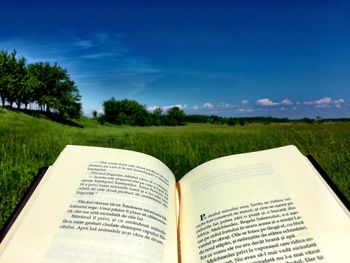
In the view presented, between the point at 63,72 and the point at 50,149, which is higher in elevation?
the point at 63,72

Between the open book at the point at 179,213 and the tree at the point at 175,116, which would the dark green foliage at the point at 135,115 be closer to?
the tree at the point at 175,116

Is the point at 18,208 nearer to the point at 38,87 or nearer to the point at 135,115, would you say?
the point at 135,115

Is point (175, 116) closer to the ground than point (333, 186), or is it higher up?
higher up

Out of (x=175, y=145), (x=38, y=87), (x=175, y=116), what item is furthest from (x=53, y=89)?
(x=175, y=145)

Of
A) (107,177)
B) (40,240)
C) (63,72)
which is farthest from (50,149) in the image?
(63,72)

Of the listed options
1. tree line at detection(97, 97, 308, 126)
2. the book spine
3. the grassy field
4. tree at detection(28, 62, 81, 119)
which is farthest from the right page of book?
tree at detection(28, 62, 81, 119)

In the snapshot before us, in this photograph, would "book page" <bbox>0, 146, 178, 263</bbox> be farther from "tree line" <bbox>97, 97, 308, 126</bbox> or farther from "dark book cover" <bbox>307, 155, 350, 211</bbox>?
"tree line" <bbox>97, 97, 308, 126</bbox>

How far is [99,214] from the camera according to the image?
3.86 ft

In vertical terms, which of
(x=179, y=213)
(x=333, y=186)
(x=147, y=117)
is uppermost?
(x=147, y=117)

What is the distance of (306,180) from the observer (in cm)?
131

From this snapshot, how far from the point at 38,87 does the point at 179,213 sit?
22.4 ft

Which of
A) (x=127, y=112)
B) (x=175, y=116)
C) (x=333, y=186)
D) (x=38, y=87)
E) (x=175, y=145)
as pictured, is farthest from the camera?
(x=38, y=87)

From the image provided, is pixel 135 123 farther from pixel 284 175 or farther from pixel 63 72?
pixel 284 175

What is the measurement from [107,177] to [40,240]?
0.36 m
